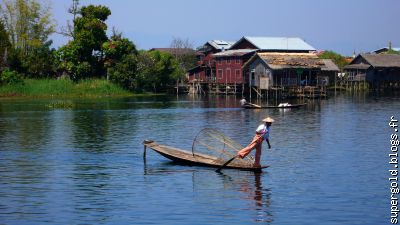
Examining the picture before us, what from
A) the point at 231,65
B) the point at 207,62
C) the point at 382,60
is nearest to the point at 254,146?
the point at 231,65

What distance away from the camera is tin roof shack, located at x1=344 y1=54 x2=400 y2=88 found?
303 feet

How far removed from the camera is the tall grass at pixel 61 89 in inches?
2874

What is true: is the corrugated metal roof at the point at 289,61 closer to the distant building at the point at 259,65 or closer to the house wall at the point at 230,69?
the distant building at the point at 259,65

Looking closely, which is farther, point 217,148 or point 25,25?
point 25,25

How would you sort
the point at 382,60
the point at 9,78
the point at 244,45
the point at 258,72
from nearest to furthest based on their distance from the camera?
the point at 9,78 → the point at 258,72 → the point at 244,45 → the point at 382,60

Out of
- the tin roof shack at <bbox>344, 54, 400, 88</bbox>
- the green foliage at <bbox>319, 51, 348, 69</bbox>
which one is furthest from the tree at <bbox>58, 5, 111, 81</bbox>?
the green foliage at <bbox>319, 51, 348, 69</bbox>

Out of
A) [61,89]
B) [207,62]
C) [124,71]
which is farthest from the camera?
[207,62]

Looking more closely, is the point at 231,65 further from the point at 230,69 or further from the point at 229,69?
the point at 229,69

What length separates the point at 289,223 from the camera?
1725 cm

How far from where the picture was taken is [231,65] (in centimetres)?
8519

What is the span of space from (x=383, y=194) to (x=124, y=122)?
26497 millimetres

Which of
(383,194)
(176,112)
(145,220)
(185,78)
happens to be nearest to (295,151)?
(383,194)

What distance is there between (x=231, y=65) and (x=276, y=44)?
6.52 meters

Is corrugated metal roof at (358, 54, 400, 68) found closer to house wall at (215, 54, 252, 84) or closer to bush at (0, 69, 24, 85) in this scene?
house wall at (215, 54, 252, 84)
